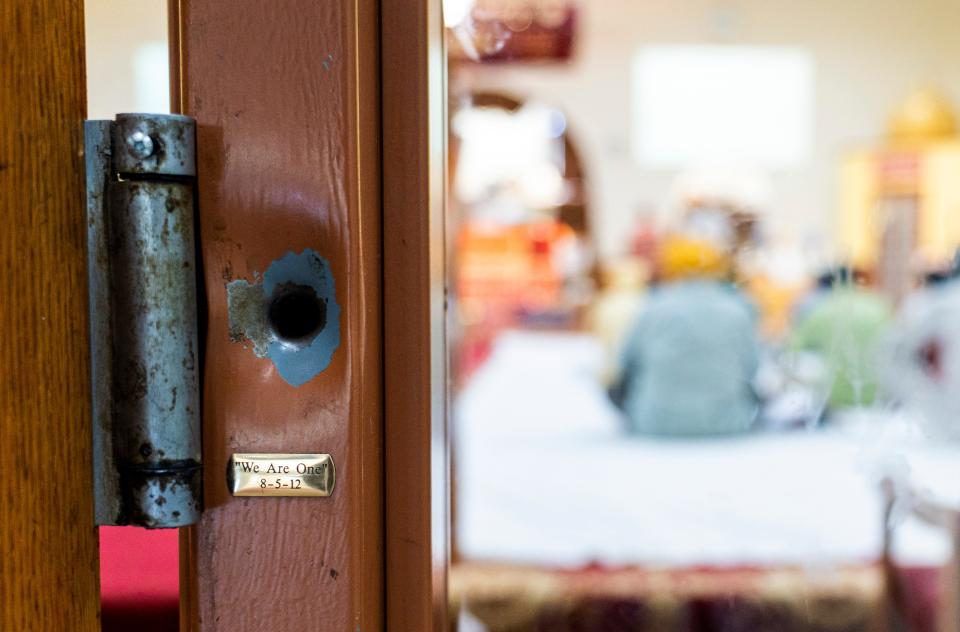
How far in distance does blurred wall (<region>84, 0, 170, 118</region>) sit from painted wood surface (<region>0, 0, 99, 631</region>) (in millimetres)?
43

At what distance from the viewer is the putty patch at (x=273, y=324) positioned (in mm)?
330

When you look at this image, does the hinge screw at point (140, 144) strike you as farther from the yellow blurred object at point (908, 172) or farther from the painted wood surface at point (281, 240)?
the yellow blurred object at point (908, 172)

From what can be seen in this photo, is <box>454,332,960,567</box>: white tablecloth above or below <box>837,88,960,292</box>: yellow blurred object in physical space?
below

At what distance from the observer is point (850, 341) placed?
3.67 feet

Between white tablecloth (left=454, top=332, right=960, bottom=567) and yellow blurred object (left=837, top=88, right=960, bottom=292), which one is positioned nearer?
white tablecloth (left=454, top=332, right=960, bottom=567)

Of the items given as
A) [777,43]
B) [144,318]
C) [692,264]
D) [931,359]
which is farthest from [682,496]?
[777,43]

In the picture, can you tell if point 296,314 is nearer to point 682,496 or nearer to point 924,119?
point 682,496

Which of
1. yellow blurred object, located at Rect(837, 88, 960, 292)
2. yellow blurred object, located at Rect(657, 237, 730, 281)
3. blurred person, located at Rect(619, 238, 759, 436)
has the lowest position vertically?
blurred person, located at Rect(619, 238, 759, 436)

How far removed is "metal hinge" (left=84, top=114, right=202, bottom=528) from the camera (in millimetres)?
313

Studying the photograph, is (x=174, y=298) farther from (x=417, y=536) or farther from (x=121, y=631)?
(x=121, y=631)

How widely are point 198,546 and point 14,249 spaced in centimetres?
13

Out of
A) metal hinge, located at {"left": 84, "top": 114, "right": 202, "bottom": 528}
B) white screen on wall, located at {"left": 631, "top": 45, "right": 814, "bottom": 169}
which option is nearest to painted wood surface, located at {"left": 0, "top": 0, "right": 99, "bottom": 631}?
metal hinge, located at {"left": 84, "top": 114, "right": 202, "bottom": 528}

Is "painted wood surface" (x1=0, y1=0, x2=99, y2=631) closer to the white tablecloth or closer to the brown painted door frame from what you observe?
the brown painted door frame

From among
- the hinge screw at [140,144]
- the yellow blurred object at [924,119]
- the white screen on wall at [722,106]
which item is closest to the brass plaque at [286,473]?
the hinge screw at [140,144]
